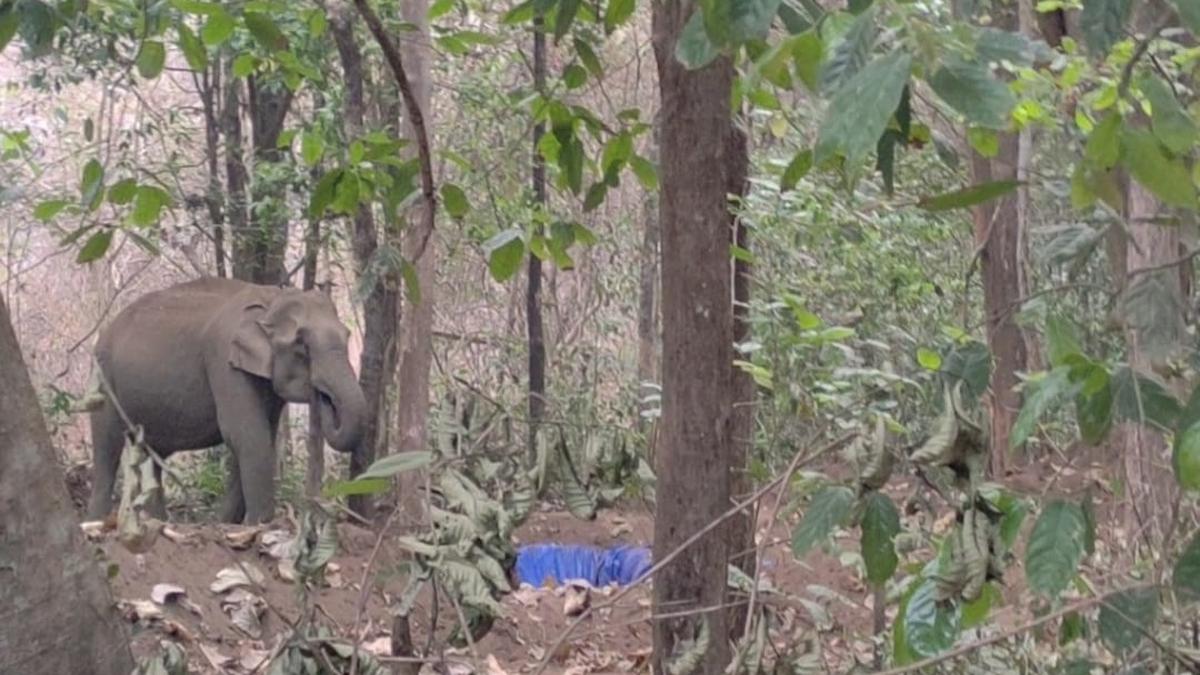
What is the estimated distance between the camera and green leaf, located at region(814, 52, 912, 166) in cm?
118

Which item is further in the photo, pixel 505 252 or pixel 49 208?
pixel 49 208

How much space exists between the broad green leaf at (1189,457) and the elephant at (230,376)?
656 centimetres

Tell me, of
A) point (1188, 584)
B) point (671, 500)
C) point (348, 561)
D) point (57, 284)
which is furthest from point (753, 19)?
point (57, 284)

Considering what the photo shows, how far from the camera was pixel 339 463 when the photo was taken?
995 centimetres

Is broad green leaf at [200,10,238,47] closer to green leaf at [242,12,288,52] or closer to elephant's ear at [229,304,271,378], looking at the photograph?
green leaf at [242,12,288,52]

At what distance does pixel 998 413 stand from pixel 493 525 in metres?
5.67

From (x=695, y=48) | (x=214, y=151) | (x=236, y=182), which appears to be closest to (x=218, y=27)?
(x=695, y=48)

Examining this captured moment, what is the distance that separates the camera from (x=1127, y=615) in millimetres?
1917

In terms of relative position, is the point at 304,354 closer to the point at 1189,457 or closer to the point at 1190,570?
the point at 1190,570

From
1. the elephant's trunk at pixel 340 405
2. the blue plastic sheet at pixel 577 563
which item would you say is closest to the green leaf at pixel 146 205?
the blue plastic sheet at pixel 577 563

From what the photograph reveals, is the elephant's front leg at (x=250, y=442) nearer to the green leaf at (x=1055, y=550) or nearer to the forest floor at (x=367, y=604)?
the forest floor at (x=367, y=604)

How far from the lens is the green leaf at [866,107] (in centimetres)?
118

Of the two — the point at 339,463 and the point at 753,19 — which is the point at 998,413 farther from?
the point at 753,19

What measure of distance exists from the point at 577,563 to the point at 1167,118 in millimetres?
5735
